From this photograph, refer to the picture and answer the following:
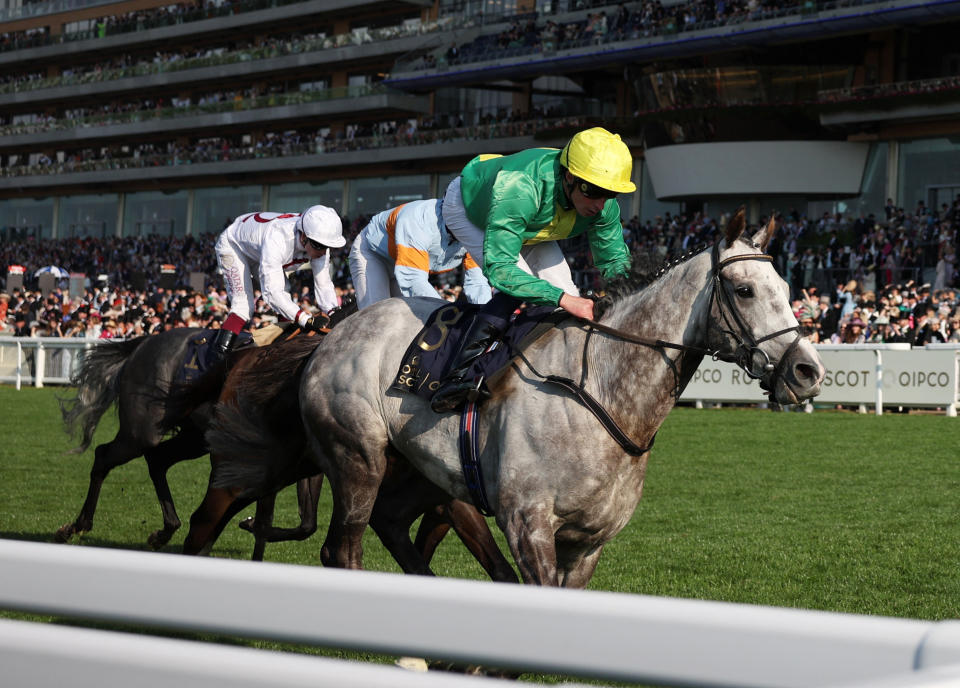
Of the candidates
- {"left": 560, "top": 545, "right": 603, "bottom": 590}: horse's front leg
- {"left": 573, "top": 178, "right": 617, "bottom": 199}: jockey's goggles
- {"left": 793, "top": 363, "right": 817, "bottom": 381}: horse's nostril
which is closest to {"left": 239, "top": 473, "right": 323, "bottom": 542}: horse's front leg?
{"left": 560, "top": 545, "right": 603, "bottom": 590}: horse's front leg

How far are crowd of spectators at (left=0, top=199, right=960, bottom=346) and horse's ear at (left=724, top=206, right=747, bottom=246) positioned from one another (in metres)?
7.40

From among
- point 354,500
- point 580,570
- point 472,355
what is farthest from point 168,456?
point 580,570

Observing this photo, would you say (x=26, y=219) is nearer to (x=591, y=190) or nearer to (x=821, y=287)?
(x=821, y=287)

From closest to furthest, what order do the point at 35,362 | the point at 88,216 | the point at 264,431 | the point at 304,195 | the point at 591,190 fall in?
the point at 591,190 → the point at 264,431 → the point at 35,362 → the point at 304,195 → the point at 88,216

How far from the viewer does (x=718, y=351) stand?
13.1ft

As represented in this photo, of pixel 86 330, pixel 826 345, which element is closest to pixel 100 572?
pixel 826 345

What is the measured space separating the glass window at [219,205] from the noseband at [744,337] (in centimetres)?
4175

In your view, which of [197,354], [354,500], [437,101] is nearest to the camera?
[354,500]

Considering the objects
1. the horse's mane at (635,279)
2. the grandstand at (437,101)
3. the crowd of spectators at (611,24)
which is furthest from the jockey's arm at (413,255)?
the crowd of spectators at (611,24)

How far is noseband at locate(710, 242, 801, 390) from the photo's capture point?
3.83 m

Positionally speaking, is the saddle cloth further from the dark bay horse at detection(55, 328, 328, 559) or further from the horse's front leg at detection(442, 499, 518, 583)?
the dark bay horse at detection(55, 328, 328, 559)

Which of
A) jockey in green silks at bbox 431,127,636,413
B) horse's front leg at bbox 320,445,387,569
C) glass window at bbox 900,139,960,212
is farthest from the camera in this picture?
glass window at bbox 900,139,960,212

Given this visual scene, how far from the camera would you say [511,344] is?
4188 mm

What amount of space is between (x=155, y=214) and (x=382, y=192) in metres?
11.9
